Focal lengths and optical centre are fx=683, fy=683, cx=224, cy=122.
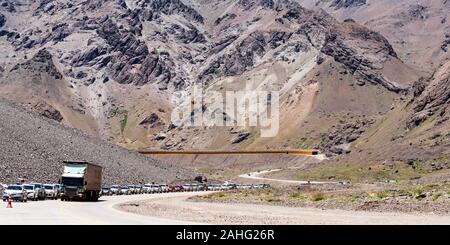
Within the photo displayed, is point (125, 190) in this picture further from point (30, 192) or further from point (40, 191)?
point (30, 192)

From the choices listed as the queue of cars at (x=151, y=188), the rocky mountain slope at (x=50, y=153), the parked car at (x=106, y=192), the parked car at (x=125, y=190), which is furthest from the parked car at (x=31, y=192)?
the parked car at (x=125, y=190)

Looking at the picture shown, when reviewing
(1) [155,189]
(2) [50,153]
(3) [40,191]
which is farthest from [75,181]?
(1) [155,189]

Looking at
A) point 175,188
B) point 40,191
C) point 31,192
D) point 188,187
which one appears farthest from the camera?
point 188,187

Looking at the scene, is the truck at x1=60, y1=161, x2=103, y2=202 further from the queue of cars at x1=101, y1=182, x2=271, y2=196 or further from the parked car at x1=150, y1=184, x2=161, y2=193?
the parked car at x1=150, y1=184, x2=161, y2=193

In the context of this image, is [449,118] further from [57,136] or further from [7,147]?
[7,147]

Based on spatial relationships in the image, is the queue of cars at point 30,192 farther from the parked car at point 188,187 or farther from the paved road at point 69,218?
the parked car at point 188,187
